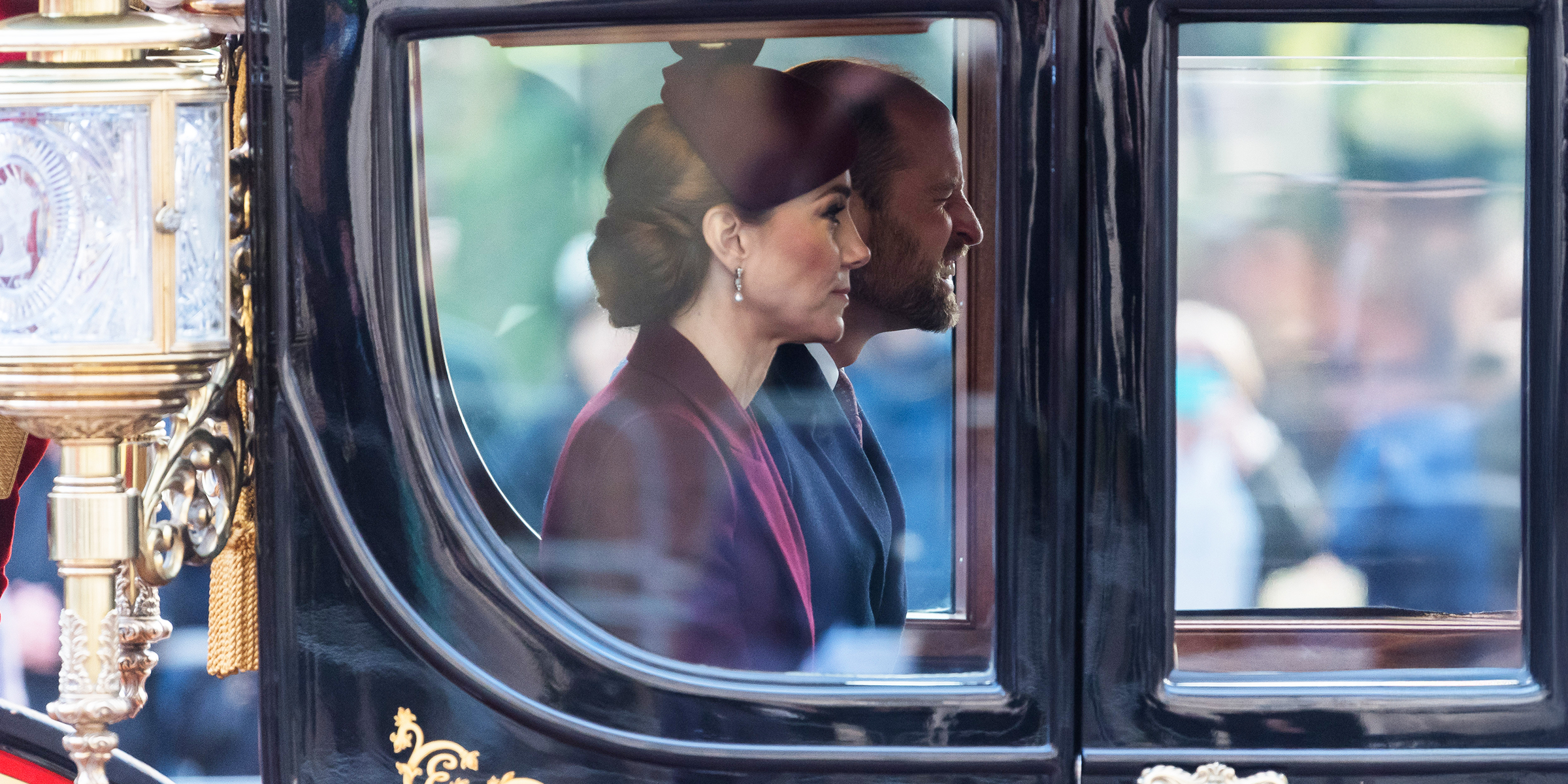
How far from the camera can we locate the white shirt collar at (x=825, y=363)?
110 cm

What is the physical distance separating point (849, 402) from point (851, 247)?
0.13 m

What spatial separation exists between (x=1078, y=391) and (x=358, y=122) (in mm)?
630

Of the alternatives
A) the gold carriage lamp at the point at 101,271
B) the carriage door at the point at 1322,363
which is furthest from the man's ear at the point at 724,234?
the gold carriage lamp at the point at 101,271

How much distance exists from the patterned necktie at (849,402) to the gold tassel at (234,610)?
1.74ft

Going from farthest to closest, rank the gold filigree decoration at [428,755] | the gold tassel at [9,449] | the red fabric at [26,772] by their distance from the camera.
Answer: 1. the red fabric at [26,772]
2. the gold tassel at [9,449]
3. the gold filigree decoration at [428,755]

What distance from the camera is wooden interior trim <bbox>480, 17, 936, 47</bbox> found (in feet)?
3.53

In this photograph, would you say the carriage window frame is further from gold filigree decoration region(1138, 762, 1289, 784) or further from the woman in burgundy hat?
the woman in burgundy hat

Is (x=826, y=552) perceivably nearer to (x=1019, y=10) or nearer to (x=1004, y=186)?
(x=1004, y=186)

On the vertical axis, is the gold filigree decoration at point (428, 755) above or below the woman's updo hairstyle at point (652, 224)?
below

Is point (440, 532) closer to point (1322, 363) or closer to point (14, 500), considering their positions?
point (14, 500)

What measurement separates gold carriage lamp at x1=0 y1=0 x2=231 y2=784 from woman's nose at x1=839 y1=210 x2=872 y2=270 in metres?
0.50

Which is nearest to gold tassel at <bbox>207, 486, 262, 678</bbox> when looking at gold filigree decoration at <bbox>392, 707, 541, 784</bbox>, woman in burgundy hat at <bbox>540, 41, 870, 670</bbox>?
gold filigree decoration at <bbox>392, 707, 541, 784</bbox>

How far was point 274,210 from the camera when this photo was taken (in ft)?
3.67

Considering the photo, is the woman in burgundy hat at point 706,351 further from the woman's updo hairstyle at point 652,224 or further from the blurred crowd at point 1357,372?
the blurred crowd at point 1357,372
